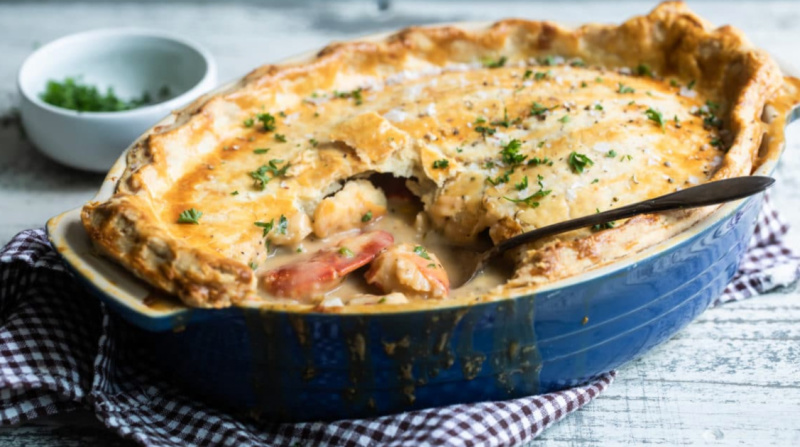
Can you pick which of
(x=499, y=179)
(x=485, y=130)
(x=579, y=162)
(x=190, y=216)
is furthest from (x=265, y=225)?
(x=579, y=162)

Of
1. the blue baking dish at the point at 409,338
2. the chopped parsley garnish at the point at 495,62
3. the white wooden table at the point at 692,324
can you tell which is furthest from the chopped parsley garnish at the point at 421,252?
the chopped parsley garnish at the point at 495,62

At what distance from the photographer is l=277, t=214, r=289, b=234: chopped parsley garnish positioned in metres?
2.93

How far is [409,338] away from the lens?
8.09 feet

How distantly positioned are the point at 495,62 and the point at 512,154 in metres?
0.78

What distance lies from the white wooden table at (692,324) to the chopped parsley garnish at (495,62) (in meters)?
1.04

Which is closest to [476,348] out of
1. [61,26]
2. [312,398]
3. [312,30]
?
[312,398]

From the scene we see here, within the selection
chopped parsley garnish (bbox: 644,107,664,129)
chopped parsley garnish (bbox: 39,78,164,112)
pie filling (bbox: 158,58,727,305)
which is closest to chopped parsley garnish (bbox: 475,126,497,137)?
pie filling (bbox: 158,58,727,305)

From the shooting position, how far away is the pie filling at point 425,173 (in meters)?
2.82

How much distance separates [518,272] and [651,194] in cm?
60

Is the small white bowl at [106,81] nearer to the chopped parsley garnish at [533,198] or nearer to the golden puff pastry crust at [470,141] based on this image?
the golden puff pastry crust at [470,141]

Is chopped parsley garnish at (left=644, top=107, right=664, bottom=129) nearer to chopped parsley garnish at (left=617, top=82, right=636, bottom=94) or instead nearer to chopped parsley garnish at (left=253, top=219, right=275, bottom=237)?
chopped parsley garnish at (left=617, top=82, right=636, bottom=94)

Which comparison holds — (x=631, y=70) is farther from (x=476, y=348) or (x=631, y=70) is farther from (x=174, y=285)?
(x=174, y=285)

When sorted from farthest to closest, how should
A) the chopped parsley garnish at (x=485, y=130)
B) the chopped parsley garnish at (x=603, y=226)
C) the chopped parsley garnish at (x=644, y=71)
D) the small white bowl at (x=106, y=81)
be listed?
1. the small white bowl at (x=106, y=81)
2. the chopped parsley garnish at (x=644, y=71)
3. the chopped parsley garnish at (x=485, y=130)
4. the chopped parsley garnish at (x=603, y=226)

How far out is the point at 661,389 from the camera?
9.71 feet
